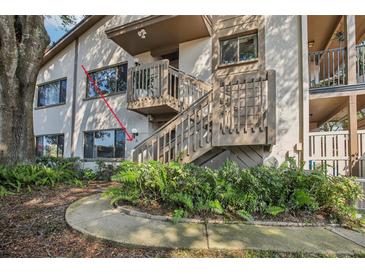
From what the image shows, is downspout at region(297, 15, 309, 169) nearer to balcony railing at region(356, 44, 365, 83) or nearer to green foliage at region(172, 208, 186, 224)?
balcony railing at region(356, 44, 365, 83)

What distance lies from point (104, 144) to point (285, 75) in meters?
7.95

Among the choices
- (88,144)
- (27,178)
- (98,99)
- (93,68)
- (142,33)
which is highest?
(142,33)

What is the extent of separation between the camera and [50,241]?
2.96 meters

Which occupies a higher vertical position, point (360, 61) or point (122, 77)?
point (122, 77)

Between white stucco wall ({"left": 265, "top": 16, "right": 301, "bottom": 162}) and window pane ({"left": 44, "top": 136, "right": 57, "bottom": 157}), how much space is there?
35.6ft

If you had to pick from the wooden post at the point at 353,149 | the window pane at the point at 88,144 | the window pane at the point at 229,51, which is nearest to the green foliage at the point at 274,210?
the wooden post at the point at 353,149

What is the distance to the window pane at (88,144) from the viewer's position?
10039 millimetres

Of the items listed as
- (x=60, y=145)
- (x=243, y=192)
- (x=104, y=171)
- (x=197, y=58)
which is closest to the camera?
(x=243, y=192)

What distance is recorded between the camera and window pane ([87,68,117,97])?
9.82 metres

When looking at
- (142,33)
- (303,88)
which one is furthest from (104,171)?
(303,88)

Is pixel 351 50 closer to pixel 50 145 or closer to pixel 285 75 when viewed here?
pixel 285 75
